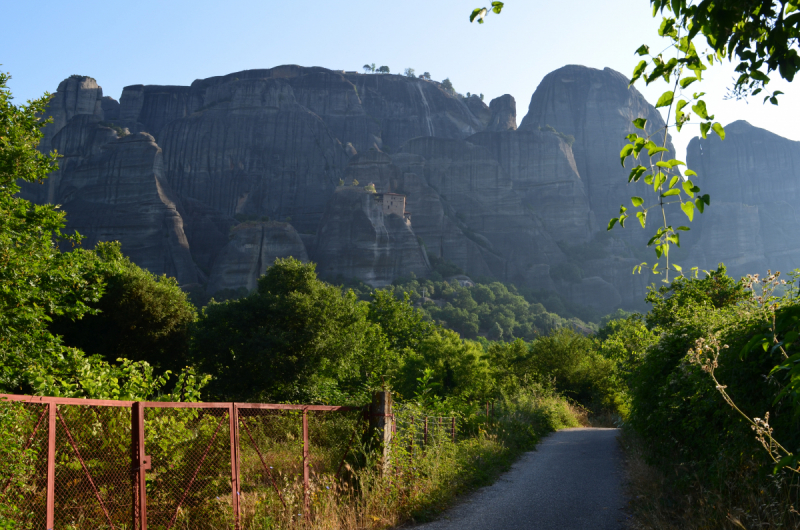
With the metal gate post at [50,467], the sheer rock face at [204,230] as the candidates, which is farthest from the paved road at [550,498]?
the sheer rock face at [204,230]

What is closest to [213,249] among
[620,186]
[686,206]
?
[620,186]

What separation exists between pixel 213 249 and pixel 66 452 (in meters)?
93.7

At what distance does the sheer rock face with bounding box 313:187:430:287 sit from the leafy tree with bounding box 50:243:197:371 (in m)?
62.5

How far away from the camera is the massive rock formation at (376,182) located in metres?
87.5

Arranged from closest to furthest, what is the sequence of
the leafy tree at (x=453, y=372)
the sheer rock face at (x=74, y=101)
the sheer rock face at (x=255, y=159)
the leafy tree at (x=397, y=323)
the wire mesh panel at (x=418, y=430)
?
the wire mesh panel at (x=418, y=430)
the leafy tree at (x=453, y=372)
the leafy tree at (x=397, y=323)
the sheer rock face at (x=255, y=159)
the sheer rock face at (x=74, y=101)

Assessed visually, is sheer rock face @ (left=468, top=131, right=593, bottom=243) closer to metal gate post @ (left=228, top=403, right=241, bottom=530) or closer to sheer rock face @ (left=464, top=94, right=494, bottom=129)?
sheer rock face @ (left=464, top=94, right=494, bottom=129)

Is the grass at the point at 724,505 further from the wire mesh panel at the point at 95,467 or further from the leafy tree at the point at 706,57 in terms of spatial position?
the wire mesh panel at the point at 95,467

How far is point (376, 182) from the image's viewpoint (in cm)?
10031

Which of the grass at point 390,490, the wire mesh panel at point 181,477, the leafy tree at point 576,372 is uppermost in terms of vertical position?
the wire mesh panel at point 181,477

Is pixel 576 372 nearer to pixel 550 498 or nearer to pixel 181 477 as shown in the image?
pixel 550 498

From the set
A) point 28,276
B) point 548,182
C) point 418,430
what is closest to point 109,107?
point 548,182

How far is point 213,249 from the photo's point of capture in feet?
311

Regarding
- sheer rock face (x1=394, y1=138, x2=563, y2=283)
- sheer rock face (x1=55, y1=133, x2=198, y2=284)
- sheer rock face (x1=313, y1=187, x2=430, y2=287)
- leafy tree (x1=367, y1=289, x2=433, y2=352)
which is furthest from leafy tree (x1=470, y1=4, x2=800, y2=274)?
sheer rock face (x1=394, y1=138, x2=563, y2=283)

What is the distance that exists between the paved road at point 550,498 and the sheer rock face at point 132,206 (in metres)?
80.1
